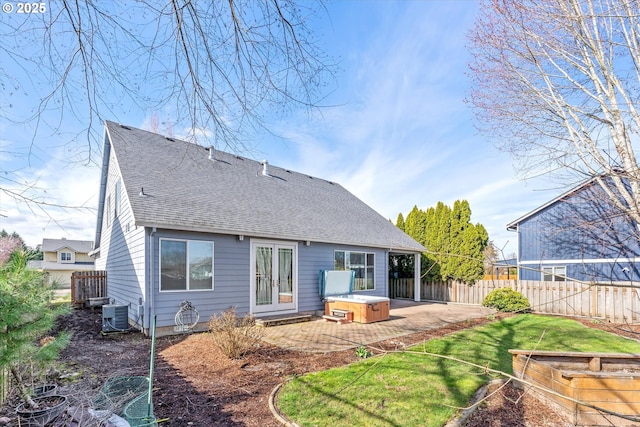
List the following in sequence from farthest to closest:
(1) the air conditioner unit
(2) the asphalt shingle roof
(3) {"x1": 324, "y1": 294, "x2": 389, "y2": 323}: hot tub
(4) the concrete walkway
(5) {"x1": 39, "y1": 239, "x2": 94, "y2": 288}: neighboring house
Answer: (5) {"x1": 39, "y1": 239, "x2": 94, "y2": 288}: neighboring house < (3) {"x1": 324, "y1": 294, "x2": 389, "y2": 323}: hot tub < (2) the asphalt shingle roof < (1) the air conditioner unit < (4) the concrete walkway

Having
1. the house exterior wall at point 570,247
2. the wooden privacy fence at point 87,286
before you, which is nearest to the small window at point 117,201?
the wooden privacy fence at point 87,286

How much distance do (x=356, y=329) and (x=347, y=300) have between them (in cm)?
154

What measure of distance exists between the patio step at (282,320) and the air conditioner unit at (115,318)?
11.3 feet

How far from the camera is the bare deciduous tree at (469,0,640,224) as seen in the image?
5746mm

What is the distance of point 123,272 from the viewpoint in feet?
35.9

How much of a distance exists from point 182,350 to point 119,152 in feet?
21.7

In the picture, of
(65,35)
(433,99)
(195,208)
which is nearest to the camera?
(65,35)

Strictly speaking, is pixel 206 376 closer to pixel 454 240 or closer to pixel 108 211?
pixel 108 211

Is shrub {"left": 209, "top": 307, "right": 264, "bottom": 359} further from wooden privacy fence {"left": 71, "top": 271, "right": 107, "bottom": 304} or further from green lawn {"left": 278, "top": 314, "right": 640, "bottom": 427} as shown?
wooden privacy fence {"left": 71, "top": 271, "right": 107, "bottom": 304}

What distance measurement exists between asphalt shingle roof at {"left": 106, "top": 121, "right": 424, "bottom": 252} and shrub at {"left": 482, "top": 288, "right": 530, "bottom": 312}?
371cm

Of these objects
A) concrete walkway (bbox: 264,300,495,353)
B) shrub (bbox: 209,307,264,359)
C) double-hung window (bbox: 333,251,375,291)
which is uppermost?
double-hung window (bbox: 333,251,375,291)

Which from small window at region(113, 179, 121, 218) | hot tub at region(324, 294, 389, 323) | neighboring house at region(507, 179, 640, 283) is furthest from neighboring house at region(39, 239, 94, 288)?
neighboring house at region(507, 179, 640, 283)

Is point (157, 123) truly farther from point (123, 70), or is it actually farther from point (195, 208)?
point (195, 208)

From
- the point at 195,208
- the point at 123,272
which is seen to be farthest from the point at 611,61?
the point at 123,272
